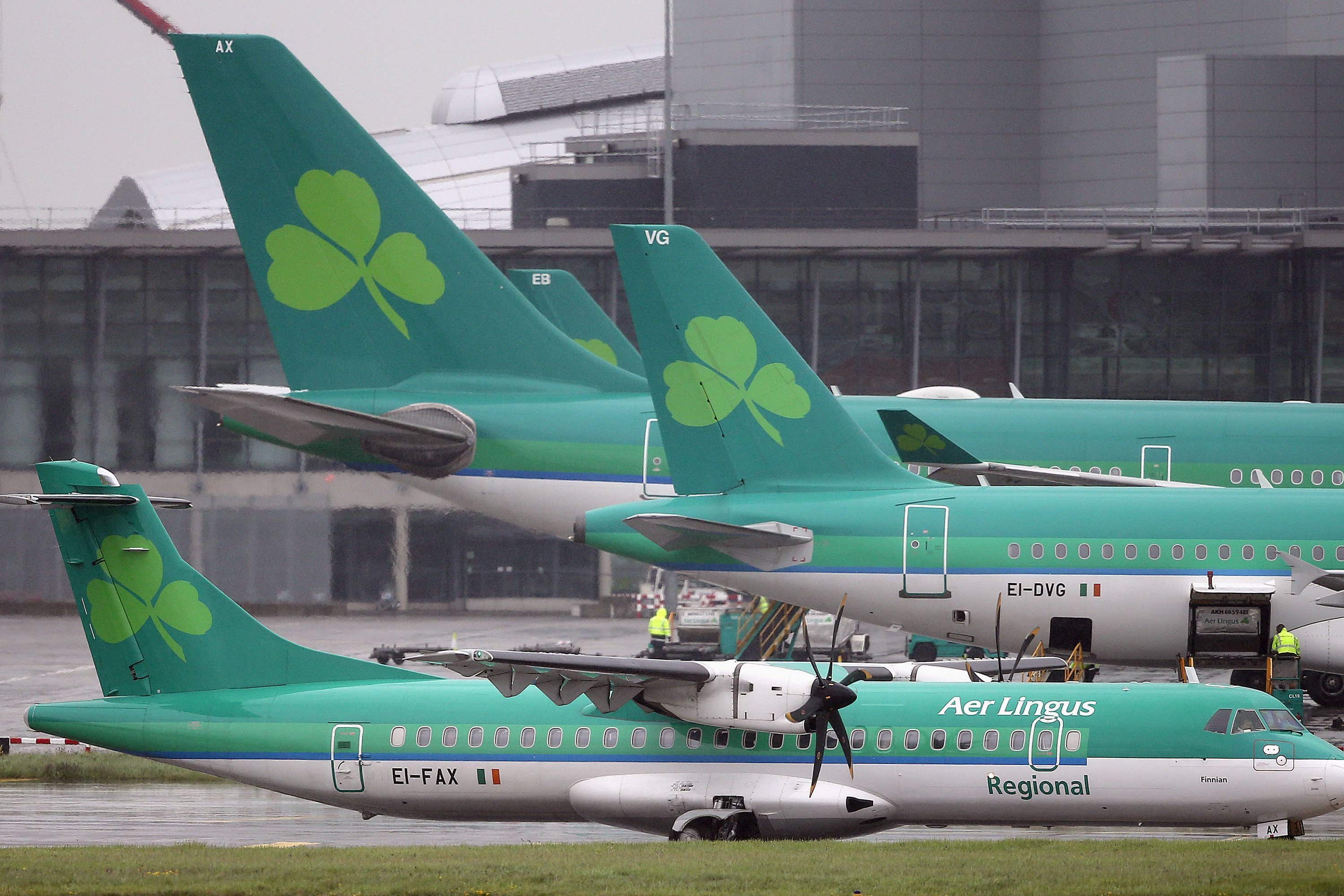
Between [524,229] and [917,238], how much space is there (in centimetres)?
1753

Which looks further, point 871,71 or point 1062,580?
point 871,71

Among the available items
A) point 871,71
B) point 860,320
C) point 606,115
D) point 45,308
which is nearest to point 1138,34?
point 871,71

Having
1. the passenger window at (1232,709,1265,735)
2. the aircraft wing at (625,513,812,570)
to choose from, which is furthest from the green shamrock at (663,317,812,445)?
the passenger window at (1232,709,1265,735)

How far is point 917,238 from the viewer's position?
229 feet

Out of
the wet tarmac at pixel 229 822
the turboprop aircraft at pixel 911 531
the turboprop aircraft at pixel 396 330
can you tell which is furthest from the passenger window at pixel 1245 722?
the turboprop aircraft at pixel 396 330

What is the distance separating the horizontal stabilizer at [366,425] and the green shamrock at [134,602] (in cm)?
311

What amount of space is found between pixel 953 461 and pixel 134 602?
680 inches

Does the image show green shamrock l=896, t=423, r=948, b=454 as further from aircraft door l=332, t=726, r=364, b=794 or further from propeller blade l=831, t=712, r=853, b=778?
aircraft door l=332, t=726, r=364, b=794

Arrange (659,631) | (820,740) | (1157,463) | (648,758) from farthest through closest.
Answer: (659,631), (1157,463), (648,758), (820,740)

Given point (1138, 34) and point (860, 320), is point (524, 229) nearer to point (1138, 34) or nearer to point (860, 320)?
point (860, 320)

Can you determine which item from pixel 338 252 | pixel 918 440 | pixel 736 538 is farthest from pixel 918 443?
pixel 338 252

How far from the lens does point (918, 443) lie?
3550 cm

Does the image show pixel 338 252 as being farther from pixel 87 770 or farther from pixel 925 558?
pixel 925 558

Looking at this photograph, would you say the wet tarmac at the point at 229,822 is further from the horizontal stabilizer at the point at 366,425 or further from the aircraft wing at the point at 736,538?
the horizontal stabilizer at the point at 366,425
